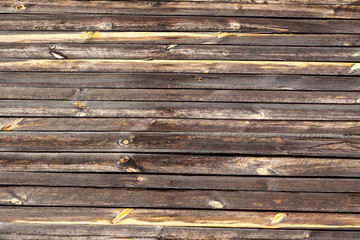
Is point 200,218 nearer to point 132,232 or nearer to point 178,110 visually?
point 132,232

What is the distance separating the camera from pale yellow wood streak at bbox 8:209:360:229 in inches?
59.5

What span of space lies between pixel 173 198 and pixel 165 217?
4.4 inches

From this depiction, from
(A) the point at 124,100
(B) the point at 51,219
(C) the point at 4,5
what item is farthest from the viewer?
(C) the point at 4,5

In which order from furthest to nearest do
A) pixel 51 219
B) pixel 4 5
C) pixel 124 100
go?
pixel 4 5 → pixel 124 100 → pixel 51 219

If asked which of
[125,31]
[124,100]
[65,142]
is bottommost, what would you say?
[65,142]

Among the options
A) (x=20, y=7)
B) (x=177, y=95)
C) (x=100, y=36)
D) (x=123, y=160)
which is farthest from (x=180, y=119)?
(x=20, y=7)

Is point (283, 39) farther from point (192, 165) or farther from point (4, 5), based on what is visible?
point (4, 5)

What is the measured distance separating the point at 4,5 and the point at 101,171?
130 centimetres

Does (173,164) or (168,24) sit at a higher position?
(168,24)

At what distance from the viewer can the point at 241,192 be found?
1.55 m

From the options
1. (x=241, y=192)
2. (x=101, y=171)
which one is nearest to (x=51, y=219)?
(x=101, y=171)

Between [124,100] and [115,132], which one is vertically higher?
[124,100]

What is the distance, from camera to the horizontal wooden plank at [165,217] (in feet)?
4.96

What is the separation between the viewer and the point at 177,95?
5.48 ft
